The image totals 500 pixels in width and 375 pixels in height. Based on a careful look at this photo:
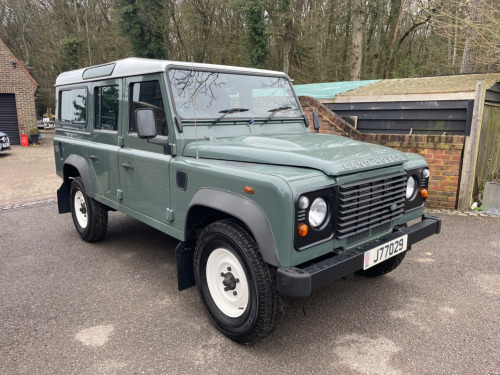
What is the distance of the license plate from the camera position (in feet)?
8.39

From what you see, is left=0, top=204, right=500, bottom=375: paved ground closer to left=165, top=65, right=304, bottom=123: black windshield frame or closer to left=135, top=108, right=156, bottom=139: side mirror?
left=135, top=108, right=156, bottom=139: side mirror

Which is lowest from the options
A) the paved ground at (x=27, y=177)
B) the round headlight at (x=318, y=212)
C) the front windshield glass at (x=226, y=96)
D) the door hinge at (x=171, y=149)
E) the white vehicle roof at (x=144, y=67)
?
the paved ground at (x=27, y=177)

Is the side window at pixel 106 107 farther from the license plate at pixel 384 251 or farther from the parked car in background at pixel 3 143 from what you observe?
the parked car in background at pixel 3 143

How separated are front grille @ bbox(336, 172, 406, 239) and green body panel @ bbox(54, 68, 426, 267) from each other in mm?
66

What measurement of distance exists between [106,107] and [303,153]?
2.44 meters

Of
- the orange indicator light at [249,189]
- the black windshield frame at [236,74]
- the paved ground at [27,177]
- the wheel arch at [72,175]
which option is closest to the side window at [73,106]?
the wheel arch at [72,175]

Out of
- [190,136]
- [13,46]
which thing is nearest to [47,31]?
[13,46]

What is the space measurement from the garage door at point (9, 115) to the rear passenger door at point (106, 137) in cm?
1613

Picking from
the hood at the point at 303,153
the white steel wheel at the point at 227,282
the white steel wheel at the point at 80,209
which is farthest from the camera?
the white steel wheel at the point at 80,209

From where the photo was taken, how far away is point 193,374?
2.40 meters

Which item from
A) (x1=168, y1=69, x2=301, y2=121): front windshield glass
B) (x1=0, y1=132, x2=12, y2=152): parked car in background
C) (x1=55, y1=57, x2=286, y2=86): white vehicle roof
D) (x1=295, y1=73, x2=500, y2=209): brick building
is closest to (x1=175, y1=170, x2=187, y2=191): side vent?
(x1=168, y1=69, x2=301, y2=121): front windshield glass

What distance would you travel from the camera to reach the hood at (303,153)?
2.49 metres

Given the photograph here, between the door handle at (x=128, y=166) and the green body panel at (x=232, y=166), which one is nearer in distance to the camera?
the green body panel at (x=232, y=166)

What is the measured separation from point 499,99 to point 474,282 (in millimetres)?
4728
